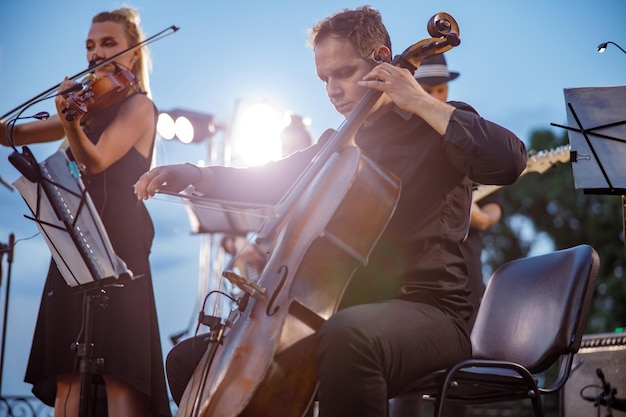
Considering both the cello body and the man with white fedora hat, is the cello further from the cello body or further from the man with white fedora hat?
the man with white fedora hat

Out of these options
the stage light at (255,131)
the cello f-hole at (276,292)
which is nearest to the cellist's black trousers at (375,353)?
the cello f-hole at (276,292)

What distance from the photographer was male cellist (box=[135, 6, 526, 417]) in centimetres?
147

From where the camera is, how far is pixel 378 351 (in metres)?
1.48

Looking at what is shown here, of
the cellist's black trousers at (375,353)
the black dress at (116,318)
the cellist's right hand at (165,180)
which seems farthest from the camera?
the black dress at (116,318)

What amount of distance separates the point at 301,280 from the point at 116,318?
1.01 m

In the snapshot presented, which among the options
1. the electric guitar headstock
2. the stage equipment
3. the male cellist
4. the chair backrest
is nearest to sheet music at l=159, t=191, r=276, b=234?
the electric guitar headstock

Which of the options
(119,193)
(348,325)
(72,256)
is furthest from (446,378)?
(119,193)

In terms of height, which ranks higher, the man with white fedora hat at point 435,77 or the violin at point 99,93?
the violin at point 99,93

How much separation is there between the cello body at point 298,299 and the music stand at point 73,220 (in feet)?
1.66

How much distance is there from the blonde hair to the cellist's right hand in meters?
0.78

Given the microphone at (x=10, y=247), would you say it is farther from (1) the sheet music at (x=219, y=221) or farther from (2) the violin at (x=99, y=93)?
(1) the sheet music at (x=219, y=221)

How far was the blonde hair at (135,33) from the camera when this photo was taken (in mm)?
2680

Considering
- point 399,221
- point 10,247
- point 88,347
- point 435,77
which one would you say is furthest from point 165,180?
point 435,77

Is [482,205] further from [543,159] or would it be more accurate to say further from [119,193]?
[119,193]
